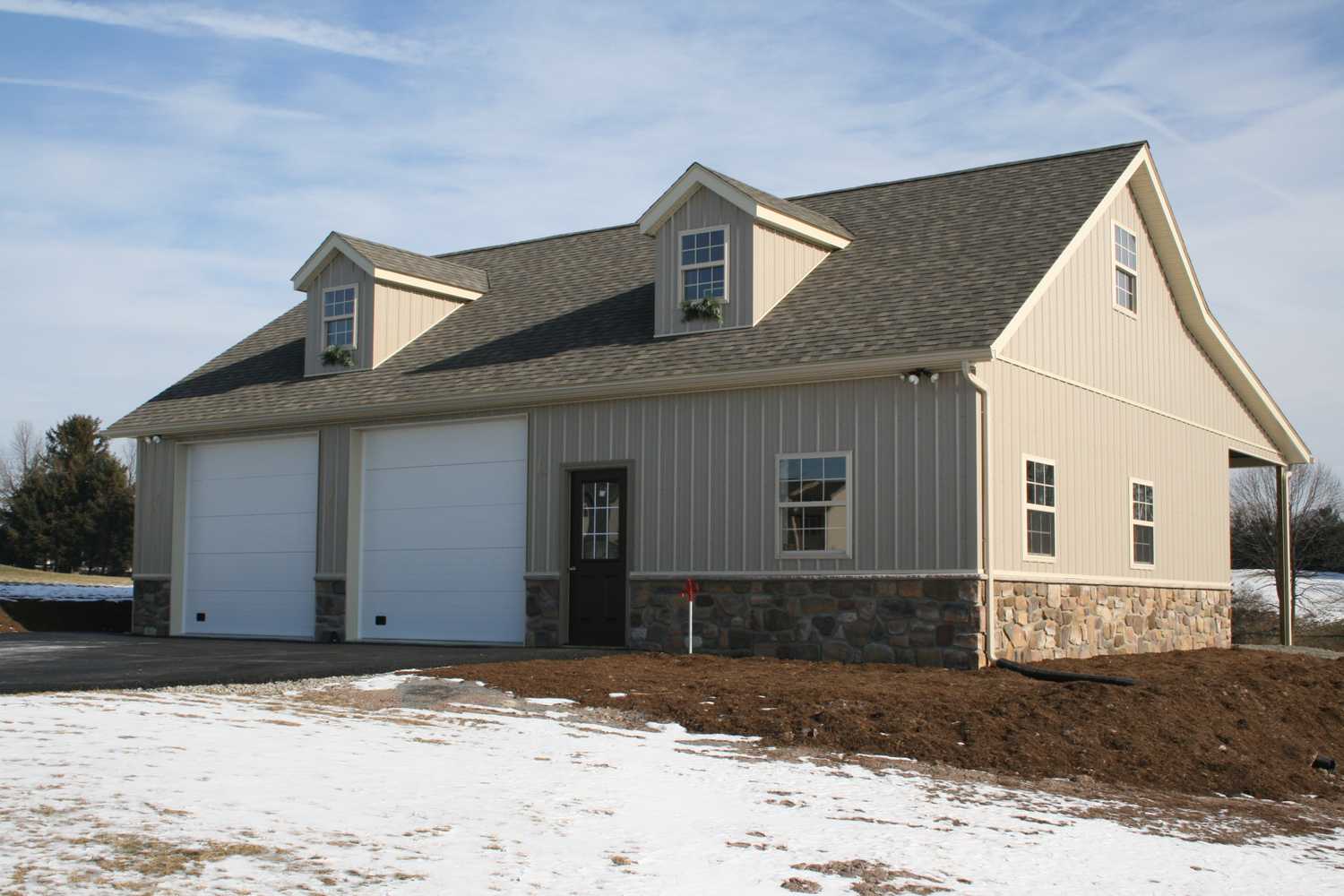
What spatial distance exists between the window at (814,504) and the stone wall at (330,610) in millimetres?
6684

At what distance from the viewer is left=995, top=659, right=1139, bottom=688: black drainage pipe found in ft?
38.6

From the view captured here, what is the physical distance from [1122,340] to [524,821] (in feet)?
43.1

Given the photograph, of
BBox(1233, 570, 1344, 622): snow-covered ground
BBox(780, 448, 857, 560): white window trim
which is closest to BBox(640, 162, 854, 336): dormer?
BBox(780, 448, 857, 560): white window trim

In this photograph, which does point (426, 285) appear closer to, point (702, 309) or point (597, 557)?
point (702, 309)

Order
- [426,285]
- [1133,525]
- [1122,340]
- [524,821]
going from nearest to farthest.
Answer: [524,821] → [1133,525] → [1122,340] → [426,285]

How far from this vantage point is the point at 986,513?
14000 millimetres

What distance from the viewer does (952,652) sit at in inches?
544

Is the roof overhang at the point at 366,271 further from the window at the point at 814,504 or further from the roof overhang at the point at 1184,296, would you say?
the roof overhang at the point at 1184,296

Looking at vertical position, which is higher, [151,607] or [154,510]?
[154,510]

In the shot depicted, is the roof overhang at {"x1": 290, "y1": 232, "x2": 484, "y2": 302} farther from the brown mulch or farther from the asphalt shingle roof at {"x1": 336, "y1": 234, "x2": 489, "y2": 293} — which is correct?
the brown mulch

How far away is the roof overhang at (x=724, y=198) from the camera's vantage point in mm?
16328

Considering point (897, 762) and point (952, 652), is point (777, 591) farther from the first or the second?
point (897, 762)

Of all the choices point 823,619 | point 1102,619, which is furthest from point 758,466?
point 1102,619

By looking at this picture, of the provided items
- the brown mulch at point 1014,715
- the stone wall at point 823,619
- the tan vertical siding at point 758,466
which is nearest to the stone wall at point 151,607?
the tan vertical siding at point 758,466
